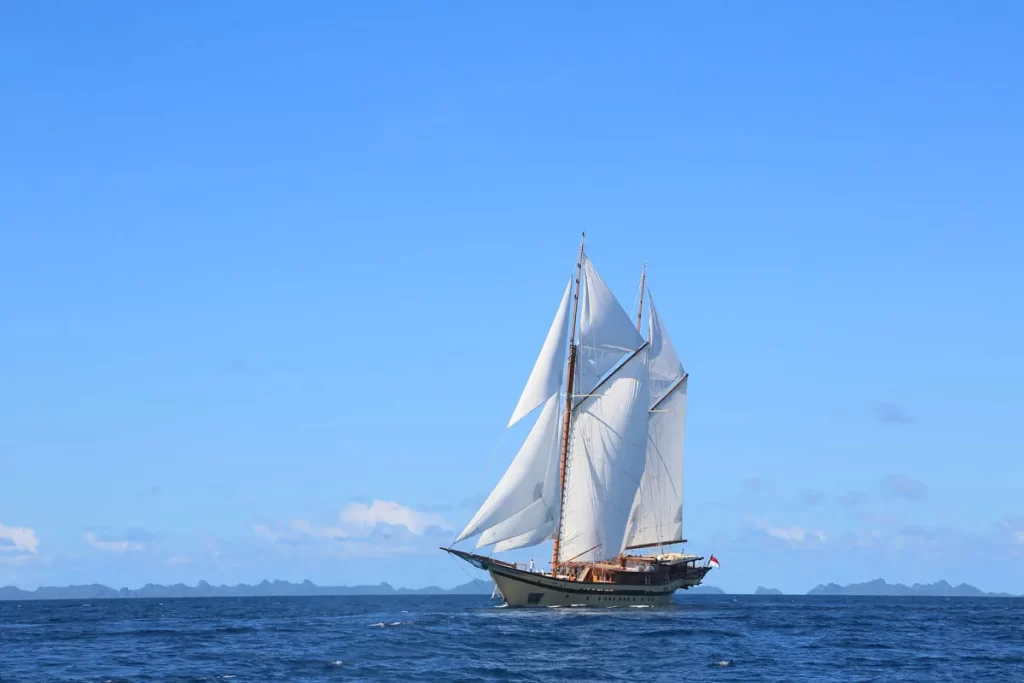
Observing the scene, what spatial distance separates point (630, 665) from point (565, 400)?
4264 cm

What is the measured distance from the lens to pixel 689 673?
61188 mm

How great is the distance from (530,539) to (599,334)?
18968 mm

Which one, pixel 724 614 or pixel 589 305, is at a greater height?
pixel 589 305

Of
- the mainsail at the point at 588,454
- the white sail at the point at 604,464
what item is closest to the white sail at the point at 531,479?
the mainsail at the point at 588,454

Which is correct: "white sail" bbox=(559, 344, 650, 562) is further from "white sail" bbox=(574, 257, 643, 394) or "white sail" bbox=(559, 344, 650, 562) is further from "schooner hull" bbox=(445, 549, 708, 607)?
"schooner hull" bbox=(445, 549, 708, 607)

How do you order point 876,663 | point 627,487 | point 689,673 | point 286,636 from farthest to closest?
point 627,487
point 286,636
point 876,663
point 689,673

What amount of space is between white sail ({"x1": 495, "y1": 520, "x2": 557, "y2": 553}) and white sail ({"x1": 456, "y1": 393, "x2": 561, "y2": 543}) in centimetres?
164

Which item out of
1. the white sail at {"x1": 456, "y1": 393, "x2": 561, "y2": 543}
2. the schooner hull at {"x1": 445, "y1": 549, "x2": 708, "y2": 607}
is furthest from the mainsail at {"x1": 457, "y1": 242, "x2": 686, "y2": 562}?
the schooner hull at {"x1": 445, "y1": 549, "x2": 708, "y2": 607}

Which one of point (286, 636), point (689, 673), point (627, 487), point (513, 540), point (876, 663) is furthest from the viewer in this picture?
point (627, 487)

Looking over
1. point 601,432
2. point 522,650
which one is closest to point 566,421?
point 601,432

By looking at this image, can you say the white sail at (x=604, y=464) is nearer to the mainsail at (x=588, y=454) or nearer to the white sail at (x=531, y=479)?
the mainsail at (x=588, y=454)

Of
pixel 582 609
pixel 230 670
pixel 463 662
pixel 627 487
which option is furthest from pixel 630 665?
pixel 627 487

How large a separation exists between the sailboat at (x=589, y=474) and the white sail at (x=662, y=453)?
0.16 m

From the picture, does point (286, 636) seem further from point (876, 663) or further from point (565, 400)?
point (876, 663)
